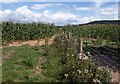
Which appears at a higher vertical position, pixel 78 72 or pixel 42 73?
pixel 78 72

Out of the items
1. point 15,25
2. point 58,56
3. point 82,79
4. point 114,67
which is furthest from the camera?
point 15,25

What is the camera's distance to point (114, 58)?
46.1ft

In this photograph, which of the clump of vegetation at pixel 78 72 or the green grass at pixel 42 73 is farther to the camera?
the green grass at pixel 42 73

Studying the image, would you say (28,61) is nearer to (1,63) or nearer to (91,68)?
(1,63)

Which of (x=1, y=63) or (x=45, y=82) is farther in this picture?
(x=1, y=63)

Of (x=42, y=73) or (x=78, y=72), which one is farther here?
(x=42, y=73)

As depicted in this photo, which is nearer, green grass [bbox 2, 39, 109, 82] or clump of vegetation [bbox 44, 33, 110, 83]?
clump of vegetation [bbox 44, 33, 110, 83]

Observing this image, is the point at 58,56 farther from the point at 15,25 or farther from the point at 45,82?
the point at 15,25

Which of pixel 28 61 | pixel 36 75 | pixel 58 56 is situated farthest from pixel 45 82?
pixel 58 56

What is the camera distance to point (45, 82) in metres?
8.91

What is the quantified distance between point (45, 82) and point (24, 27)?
16483 mm

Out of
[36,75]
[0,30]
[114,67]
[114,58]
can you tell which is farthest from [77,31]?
[36,75]

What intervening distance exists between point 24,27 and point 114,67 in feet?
47.2

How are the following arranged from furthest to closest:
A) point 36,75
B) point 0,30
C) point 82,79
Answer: point 0,30, point 36,75, point 82,79
